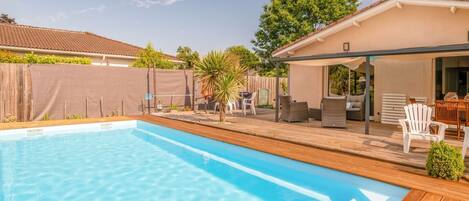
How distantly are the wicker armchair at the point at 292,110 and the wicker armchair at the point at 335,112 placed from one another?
1.37m

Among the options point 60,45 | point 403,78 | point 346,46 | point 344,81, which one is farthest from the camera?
point 60,45

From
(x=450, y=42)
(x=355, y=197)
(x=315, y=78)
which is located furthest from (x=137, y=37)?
(x=355, y=197)

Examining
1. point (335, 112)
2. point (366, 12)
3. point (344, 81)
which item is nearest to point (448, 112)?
point (335, 112)

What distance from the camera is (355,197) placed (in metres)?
4.48

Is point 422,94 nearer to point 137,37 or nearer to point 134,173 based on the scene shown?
point 134,173

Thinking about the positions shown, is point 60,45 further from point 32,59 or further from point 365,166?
point 365,166

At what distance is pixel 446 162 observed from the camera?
14.3ft

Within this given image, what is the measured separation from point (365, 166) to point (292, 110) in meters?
5.14

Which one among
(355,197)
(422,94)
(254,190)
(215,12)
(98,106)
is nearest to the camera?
(355,197)

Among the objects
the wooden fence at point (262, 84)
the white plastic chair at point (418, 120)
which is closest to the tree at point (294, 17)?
the wooden fence at point (262, 84)

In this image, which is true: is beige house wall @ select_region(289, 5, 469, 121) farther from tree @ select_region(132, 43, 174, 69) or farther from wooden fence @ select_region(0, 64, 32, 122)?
wooden fence @ select_region(0, 64, 32, 122)

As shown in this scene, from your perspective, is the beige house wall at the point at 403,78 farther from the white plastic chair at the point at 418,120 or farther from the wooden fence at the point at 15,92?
the wooden fence at the point at 15,92

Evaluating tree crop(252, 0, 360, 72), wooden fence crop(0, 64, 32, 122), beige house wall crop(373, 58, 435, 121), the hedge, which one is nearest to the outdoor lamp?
beige house wall crop(373, 58, 435, 121)

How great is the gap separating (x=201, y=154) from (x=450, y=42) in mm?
7497
